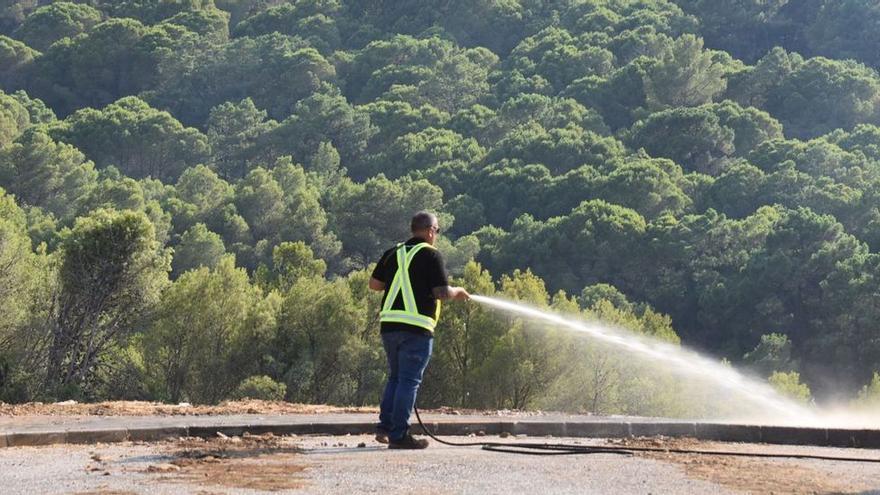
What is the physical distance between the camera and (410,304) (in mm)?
12250

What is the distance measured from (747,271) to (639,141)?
94.9 ft

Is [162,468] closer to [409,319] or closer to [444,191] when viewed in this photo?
[409,319]

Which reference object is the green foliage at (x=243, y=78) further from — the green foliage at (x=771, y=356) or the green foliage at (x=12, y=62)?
the green foliage at (x=771, y=356)

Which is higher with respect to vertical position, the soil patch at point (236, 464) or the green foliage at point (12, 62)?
the green foliage at point (12, 62)

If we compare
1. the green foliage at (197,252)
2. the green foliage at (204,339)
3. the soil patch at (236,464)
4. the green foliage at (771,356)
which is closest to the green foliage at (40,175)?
the green foliage at (197,252)

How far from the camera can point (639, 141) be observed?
319 ft

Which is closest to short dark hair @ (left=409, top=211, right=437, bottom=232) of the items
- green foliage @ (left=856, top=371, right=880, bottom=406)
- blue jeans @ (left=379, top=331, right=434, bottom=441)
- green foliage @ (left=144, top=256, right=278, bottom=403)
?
blue jeans @ (left=379, top=331, right=434, bottom=441)

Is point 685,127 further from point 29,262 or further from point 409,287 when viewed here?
point 409,287

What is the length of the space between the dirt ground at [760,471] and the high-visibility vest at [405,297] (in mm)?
2186

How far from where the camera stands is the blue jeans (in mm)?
12273

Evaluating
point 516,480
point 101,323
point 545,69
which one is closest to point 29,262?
point 101,323

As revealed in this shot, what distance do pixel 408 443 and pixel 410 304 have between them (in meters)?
1.18

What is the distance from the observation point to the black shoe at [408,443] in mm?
12469

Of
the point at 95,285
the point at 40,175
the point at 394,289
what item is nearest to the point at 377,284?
the point at 394,289
